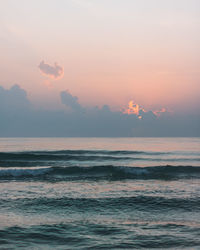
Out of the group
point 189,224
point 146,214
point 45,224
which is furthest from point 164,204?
point 45,224

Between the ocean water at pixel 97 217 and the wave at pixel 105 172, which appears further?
the wave at pixel 105 172

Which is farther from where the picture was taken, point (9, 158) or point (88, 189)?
point (9, 158)

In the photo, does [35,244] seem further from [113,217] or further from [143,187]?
[143,187]

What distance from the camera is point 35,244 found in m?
8.84

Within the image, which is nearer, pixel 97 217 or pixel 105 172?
pixel 97 217

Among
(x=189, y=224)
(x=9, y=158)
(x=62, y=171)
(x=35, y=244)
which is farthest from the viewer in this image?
(x=9, y=158)

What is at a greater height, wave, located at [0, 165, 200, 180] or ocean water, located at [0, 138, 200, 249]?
ocean water, located at [0, 138, 200, 249]

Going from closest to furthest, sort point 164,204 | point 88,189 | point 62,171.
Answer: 1. point 164,204
2. point 88,189
3. point 62,171

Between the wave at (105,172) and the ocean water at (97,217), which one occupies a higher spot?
the ocean water at (97,217)

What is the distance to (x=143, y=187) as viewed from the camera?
1936 cm

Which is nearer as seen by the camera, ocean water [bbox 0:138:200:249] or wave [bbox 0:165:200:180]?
ocean water [bbox 0:138:200:249]

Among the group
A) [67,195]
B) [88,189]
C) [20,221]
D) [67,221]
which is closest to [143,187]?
[88,189]

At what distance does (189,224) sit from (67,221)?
16.5ft

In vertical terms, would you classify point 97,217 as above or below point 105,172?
above
